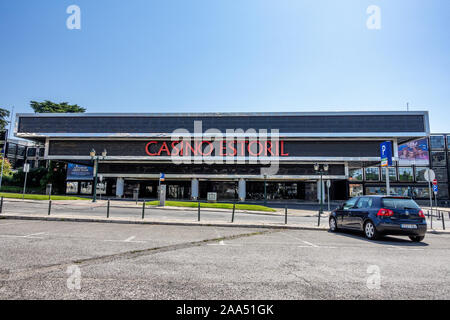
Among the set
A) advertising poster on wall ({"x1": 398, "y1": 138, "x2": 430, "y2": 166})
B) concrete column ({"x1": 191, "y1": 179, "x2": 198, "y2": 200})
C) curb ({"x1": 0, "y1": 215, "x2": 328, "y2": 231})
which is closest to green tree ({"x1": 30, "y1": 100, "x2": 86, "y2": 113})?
concrete column ({"x1": 191, "y1": 179, "x2": 198, "y2": 200})

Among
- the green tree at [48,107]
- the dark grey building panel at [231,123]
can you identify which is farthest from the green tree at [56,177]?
the green tree at [48,107]

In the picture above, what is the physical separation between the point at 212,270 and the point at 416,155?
215 ft

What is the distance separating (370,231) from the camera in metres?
9.41

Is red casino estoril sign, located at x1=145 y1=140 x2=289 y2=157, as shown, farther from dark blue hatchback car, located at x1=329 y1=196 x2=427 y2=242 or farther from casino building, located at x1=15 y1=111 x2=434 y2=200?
dark blue hatchback car, located at x1=329 y1=196 x2=427 y2=242

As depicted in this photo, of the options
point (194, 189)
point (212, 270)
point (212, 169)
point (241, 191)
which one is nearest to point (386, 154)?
point (212, 270)

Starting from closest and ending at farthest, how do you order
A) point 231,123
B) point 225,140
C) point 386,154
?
1. point 386,154
2. point 231,123
3. point 225,140

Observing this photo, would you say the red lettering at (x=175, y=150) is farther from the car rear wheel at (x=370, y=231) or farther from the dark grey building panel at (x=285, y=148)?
the car rear wheel at (x=370, y=231)

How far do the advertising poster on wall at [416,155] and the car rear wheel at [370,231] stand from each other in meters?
56.4

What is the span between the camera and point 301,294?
3617 millimetres

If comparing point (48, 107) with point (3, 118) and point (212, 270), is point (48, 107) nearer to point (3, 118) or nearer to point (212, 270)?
point (3, 118)

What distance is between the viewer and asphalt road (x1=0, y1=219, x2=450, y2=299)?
3.64 m

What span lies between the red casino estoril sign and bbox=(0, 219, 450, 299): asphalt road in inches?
1194
